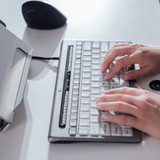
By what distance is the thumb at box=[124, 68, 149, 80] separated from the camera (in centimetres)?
60

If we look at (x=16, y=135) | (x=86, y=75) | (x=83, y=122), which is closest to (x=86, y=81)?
(x=86, y=75)

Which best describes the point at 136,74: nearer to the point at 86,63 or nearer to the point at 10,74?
the point at 86,63

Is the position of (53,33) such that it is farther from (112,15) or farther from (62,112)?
(62,112)

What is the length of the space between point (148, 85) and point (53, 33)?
0.37 metres

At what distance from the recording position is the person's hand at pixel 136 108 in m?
0.50

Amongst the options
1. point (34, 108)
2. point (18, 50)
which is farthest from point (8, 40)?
point (34, 108)

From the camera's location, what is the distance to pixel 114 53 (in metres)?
0.62

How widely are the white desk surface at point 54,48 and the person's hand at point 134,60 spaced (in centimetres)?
10

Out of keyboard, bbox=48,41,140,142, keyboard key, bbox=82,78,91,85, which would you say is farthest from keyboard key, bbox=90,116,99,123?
keyboard key, bbox=82,78,91,85

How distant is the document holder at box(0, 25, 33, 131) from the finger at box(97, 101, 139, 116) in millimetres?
224

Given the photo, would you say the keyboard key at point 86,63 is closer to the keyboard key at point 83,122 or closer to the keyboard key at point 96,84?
the keyboard key at point 96,84

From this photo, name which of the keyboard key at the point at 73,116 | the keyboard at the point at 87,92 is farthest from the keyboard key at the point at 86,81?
the keyboard key at the point at 73,116

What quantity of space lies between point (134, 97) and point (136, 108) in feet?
0.10

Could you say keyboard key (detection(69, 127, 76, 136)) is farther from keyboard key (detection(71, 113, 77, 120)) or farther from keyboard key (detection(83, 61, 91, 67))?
keyboard key (detection(83, 61, 91, 67))
